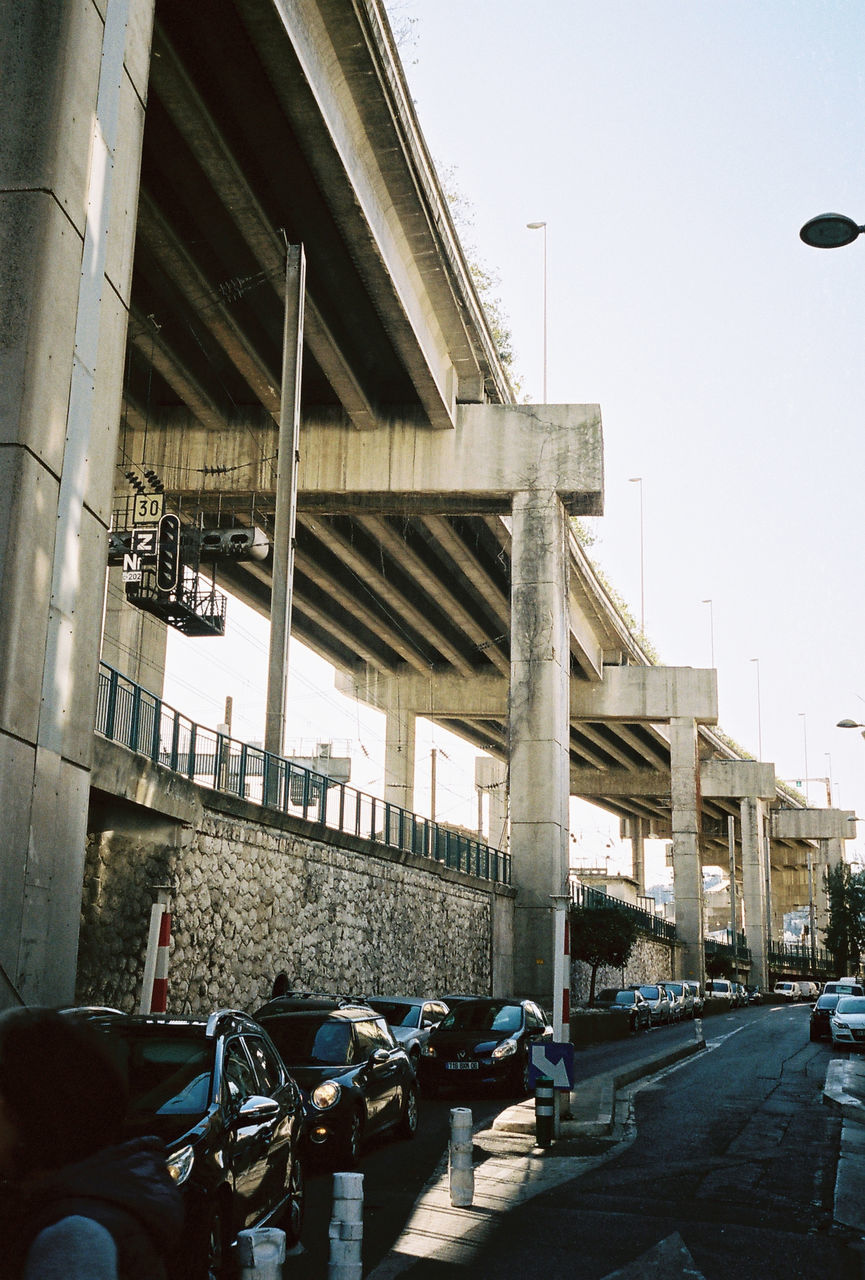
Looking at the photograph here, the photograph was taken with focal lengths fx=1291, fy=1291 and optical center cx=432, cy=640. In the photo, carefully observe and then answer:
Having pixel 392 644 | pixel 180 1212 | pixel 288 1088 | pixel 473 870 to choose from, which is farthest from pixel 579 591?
pixel 180 1212

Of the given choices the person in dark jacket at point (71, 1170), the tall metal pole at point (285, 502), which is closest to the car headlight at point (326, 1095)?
the person in dark jacket at point (71, 1170)

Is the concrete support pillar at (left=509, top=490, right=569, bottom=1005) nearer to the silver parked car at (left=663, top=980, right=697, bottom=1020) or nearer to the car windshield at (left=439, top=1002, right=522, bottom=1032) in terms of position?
the car windshield at (left=439, top=1002, right=522, bottom=1032)

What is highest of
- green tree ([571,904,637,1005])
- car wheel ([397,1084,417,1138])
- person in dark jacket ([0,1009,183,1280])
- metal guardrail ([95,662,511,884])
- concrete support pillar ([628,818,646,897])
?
concrete support pillar ([628,818,646,897])

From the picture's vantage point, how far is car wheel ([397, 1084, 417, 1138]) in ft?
47.2

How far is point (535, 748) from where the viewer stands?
36.8 meters

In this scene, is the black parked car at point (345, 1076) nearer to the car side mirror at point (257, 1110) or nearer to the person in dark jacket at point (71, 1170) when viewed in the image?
the car side mirror at point (257, 1110)

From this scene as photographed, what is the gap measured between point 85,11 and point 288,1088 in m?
11.6

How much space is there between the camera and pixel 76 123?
13680 mm

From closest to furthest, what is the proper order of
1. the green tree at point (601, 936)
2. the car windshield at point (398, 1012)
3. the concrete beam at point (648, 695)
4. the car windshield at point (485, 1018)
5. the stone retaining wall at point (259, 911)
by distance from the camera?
the stone retaining wall at point (259, 911) < the car windshield at point (485, 1018) < the car windshield at point (398, 1012) < the green tree at point (601, 936) < the concrete beam at point (648, 695)

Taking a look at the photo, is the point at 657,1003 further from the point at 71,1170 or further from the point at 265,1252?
the point at 71,1170

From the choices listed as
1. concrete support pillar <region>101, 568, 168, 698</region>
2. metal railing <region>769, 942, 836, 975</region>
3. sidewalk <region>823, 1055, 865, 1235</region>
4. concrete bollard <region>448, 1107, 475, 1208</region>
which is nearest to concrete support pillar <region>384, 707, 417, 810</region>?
concrete support pillar <region>101, 568, 168, 698</region>

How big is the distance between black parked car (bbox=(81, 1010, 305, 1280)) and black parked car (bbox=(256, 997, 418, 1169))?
12.1ft

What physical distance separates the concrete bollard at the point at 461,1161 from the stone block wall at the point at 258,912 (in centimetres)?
799

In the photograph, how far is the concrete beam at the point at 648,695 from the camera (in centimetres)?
5753
